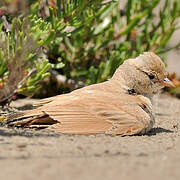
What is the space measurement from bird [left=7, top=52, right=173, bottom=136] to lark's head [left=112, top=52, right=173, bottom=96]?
11mm

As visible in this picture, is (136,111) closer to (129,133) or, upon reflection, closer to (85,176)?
(129,133)

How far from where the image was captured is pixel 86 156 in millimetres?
3219

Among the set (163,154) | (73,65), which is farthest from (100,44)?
(163,154)

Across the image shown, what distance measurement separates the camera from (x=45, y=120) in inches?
177

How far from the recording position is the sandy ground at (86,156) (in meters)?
2.76

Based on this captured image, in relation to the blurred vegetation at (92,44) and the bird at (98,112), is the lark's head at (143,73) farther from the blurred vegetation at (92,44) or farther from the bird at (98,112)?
the blurred vegetation at (92,44)

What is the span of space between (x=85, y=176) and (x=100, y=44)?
393 cm

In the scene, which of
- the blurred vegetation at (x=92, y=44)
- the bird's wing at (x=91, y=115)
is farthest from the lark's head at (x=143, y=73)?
the blurred vegetation at (x=92, y=44)

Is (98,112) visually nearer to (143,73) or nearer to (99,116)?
(99,116)

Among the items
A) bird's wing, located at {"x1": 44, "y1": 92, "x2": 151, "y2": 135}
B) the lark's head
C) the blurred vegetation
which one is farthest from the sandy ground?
the blurred vegetation

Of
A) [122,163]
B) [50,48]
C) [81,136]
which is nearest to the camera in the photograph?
[122,163]

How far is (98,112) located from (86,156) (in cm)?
130

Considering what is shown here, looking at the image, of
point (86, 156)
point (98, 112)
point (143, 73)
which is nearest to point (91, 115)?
point (98, 112)

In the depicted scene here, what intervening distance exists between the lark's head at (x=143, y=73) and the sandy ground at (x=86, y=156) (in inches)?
27.6
